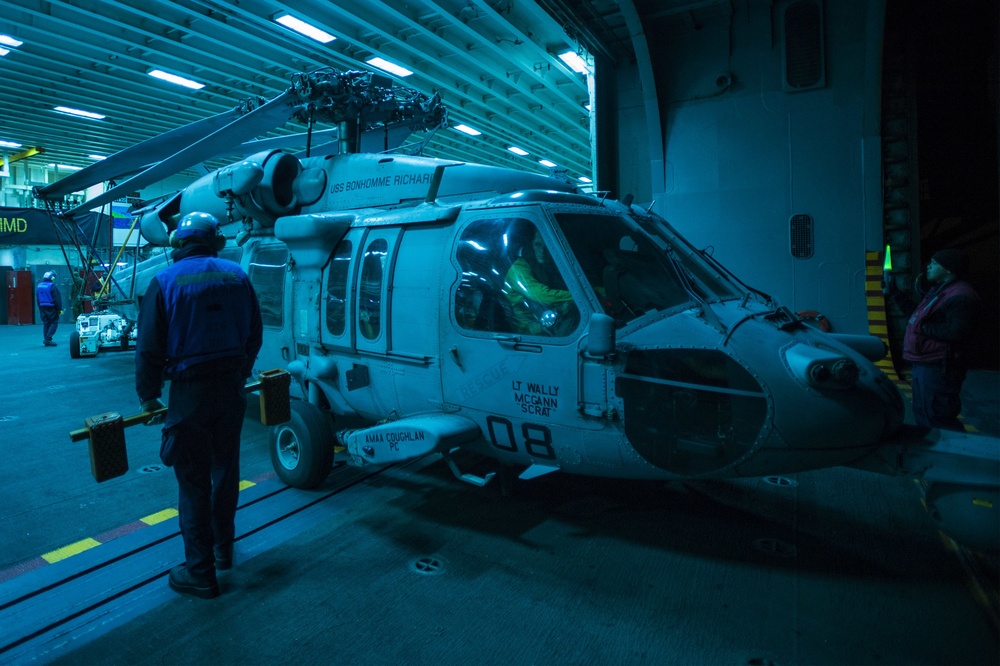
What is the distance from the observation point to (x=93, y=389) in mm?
8688

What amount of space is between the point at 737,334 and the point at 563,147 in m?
15.6

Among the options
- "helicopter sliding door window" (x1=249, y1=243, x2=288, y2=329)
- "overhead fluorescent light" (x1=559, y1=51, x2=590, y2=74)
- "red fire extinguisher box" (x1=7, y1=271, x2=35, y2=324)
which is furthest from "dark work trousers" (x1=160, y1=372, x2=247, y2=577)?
"red fire extinguisher box" (x1=7, y1=271, x2=35, y2=324)

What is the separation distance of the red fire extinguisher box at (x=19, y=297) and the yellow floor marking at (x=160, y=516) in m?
22.4

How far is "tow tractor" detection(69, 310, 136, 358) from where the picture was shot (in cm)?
1184

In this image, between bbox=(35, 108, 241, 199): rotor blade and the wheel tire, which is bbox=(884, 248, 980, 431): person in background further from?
bbox=(35, 108, 241, 199): rotor blade

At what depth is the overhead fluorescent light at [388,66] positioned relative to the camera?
10320 millimetres

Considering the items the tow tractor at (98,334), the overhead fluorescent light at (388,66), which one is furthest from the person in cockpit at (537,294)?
the tow tractor at (98,334)

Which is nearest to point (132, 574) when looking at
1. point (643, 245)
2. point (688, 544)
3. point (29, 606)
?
point (29, 606)

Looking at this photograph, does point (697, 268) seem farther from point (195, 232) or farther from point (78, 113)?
point (78, 113)

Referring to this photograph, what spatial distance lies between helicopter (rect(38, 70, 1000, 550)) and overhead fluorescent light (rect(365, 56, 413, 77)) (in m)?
5.25

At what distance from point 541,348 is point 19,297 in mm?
24833

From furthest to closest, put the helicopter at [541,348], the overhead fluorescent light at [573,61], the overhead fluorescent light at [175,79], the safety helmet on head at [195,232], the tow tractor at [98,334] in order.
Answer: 1. the tow tractor at [98,334]
2. the overhead fluorescent light at [175,79]
3. the overhead fluorescent light at [573,61]
4. the safety helmet on head at [195,232]
5. the helicopter at [541,348]

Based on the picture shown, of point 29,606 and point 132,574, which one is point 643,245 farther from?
point 29,606

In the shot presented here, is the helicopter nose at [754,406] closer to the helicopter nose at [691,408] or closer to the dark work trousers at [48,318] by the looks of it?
the helicopter nose at [691,408]
